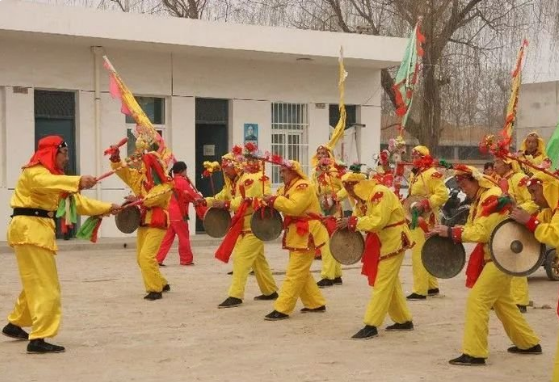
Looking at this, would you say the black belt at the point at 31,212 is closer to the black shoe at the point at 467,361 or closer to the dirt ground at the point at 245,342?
the dirt ground at the point at 245,342

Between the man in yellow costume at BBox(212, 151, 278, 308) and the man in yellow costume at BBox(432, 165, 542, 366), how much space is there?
3.30 metres

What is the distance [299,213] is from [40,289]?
120 inches

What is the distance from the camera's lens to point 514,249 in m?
7.47

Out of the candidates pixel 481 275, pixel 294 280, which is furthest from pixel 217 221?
pixel 481 275

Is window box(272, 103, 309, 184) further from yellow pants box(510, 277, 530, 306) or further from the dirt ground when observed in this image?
yellow pants box(510, 277, 530, 306)

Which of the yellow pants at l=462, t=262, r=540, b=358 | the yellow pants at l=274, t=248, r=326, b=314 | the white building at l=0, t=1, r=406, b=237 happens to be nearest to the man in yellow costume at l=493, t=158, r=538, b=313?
the yellow pants at l=274, t=248, r=326, b=314

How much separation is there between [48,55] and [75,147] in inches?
75.1

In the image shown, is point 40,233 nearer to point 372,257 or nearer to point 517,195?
point 372,257

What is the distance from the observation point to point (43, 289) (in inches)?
339

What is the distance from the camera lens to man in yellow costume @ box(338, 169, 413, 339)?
9391 millimetres

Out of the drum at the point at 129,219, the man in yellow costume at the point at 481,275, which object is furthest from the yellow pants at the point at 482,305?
the drum at the point at 129,219

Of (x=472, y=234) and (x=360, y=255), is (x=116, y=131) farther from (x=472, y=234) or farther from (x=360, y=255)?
(x=472, y=234)

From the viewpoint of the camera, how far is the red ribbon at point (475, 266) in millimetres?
→ 8320

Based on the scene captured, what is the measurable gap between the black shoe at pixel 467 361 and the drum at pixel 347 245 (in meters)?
2.02
